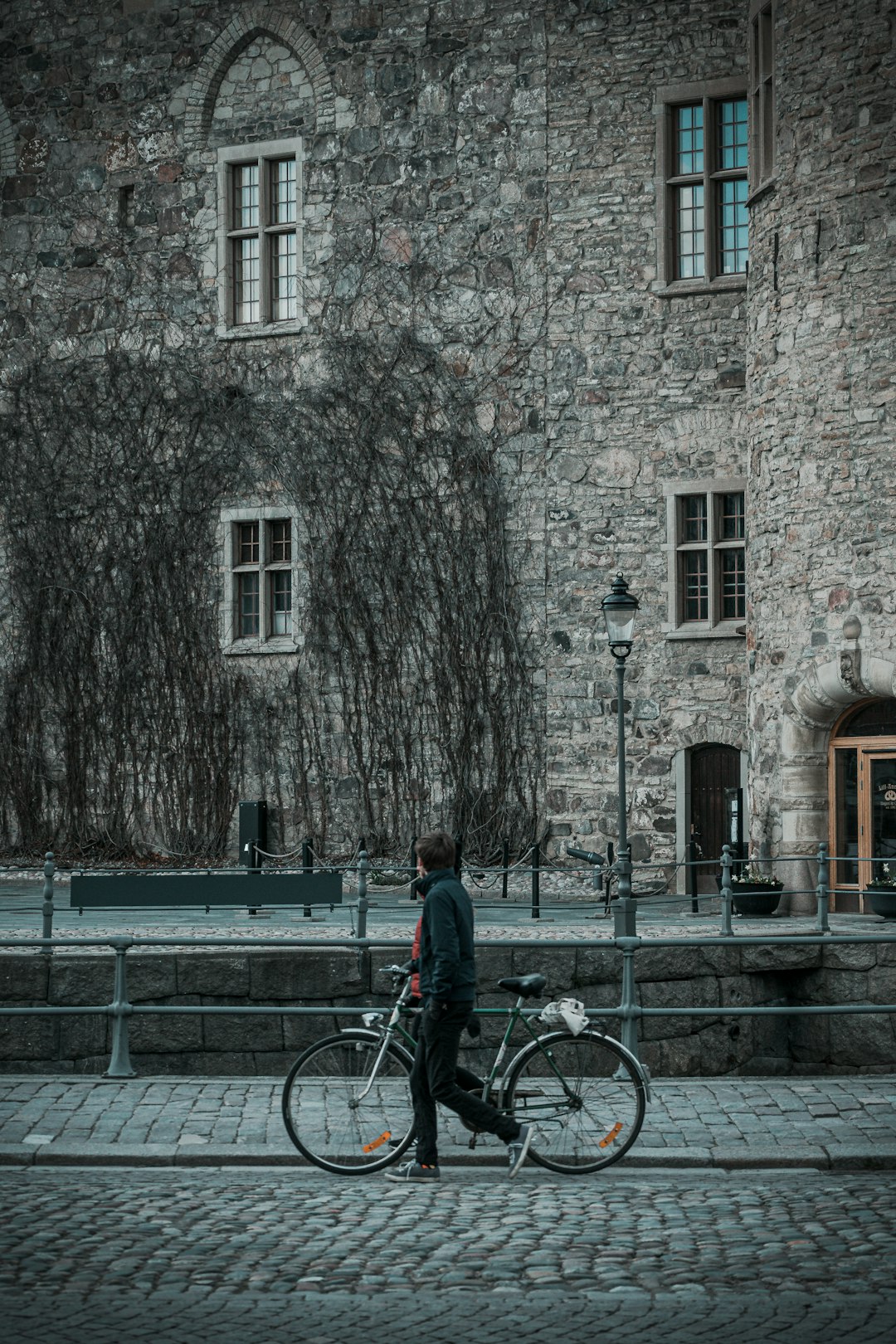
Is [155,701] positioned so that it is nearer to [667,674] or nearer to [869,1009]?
[667,674]

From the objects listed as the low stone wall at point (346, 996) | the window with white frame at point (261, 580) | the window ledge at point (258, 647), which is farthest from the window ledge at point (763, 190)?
the low stone wall at point (346, 996)

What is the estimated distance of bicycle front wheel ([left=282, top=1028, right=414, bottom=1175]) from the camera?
8633 mm

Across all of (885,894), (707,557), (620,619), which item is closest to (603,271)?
(707,557)

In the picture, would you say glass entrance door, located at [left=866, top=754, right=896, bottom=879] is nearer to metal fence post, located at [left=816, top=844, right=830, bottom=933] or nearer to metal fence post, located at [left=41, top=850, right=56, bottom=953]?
metal fence post, located at [left=816, top=844, right=830, bottom=933]

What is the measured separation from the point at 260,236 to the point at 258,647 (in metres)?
5.39

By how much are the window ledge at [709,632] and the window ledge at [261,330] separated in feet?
21.1

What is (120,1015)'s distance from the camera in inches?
409

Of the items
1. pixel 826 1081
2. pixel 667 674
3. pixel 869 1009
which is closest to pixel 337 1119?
pixel 869 1009

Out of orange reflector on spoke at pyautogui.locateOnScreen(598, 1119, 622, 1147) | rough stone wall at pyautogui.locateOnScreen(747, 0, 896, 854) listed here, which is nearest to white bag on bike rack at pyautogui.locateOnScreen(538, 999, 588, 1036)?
orange reflector on spoke at pyautogui.locateOnScreen(598, 1119, 622, 1147)

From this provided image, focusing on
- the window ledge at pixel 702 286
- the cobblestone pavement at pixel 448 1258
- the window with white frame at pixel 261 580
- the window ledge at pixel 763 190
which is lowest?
the cobblestone pavement at pixel 448 1258

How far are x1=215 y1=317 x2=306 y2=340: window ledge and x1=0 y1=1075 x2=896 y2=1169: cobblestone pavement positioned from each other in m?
15.1

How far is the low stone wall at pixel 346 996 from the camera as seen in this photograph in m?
14.1

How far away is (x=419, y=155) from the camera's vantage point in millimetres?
24078

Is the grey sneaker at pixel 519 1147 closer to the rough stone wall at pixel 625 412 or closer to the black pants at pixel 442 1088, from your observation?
the black pants at pixel 442 1088
